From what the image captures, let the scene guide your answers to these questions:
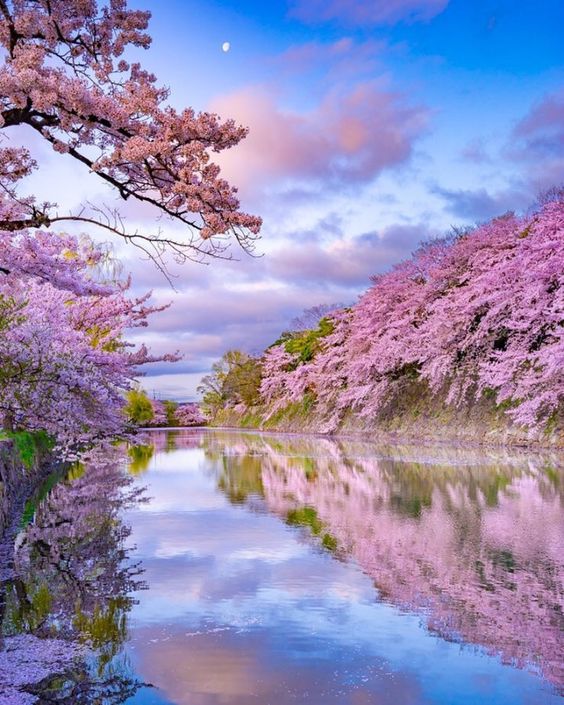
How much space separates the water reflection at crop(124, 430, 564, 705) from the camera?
229 inches

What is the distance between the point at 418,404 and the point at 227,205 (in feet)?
115

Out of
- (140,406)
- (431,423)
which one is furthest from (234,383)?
(431,423)

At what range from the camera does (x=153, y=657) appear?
21.4ft

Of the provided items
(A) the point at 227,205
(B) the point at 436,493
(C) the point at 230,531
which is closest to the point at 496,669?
(A) the point at 227,205

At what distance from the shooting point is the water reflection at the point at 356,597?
5.82 meters

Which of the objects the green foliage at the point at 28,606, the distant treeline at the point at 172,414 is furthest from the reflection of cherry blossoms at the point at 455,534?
the distant treeline at the point at 172,414

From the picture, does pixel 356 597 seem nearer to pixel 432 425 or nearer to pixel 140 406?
pixel 432 425

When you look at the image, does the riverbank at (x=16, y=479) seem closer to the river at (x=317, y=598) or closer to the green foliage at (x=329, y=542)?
the river at (x=317, y=598)

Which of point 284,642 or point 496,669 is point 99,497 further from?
point 496,669

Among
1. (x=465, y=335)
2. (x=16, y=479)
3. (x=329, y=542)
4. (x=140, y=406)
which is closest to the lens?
(x=329, y=542)

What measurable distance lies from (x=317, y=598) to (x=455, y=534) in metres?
4.36

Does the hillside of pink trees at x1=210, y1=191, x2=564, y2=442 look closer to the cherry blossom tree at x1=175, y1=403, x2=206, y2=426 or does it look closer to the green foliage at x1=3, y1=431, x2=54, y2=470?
the green foliage at x1=3, y1=431, x2=54, y2=470

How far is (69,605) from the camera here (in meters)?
8.28

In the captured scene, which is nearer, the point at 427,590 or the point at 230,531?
the point at 427,590
